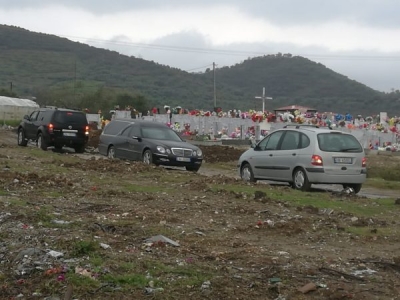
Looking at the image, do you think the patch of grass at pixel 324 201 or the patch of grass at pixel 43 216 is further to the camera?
the patch of grass at pixel 324 201

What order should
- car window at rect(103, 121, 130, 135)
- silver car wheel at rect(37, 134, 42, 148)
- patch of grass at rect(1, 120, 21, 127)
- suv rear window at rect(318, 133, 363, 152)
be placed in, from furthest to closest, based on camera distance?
1. patch of grass at rect(1, 120, 21, 127)
2. silver car wheel at rect(37, 134, 42, 148)
3. car window at rect(103, 121, 130, 135)
4. suv rear window at rect(318, 133, 363, 152)

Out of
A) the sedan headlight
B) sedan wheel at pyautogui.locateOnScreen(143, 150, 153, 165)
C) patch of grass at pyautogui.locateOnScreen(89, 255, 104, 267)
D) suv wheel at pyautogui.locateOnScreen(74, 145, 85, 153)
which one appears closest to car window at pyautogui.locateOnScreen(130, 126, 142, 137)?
sedan wheel at pyautogui.locateOnScreen(143, 150, 153, 165)

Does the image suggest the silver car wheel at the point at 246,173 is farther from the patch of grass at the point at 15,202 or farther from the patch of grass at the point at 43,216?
the patch of grass at the point at 43,216

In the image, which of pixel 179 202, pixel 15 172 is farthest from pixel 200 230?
pixel 15 172

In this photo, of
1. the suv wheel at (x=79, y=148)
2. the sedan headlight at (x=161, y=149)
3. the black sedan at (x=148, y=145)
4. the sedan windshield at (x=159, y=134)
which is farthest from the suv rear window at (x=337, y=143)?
the suv wheel at (x=79, y=148)

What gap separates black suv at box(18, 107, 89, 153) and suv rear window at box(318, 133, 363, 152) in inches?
602

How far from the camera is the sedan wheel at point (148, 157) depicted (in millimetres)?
22312

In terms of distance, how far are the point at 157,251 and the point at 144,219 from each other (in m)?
2.32

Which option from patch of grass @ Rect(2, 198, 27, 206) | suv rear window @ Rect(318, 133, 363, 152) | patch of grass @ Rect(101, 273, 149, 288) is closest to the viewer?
patch of grass @ Rect(101, 273, 149, 288)

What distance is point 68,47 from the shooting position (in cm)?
13825

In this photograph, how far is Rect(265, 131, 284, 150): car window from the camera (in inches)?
717

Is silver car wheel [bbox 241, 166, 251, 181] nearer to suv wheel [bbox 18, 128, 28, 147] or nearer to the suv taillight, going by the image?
the suv taillight

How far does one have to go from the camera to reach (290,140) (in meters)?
17.8

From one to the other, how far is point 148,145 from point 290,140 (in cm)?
615
